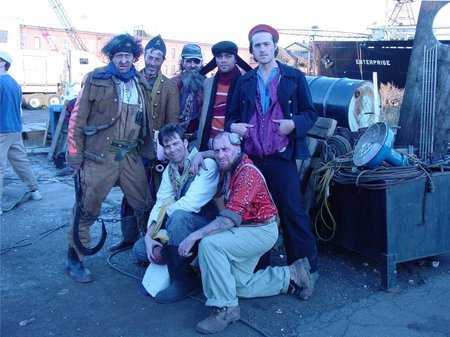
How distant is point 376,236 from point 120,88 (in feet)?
8.14

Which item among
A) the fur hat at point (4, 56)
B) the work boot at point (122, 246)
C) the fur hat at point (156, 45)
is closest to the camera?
the fur hat at point (156, 45)

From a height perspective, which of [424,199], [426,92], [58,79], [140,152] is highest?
[58,79]

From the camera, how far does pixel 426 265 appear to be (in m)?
4.55

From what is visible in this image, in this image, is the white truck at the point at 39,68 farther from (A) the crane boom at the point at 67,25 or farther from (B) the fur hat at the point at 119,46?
(B) the fur hat at the point at 119,46

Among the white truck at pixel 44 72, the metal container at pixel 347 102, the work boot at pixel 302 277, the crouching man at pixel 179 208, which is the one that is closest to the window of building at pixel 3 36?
the white truck at pixel 44 72

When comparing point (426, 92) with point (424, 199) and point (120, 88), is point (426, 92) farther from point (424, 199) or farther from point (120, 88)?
point (120, 88)

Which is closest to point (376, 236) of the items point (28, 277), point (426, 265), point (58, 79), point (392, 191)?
point (392, 191)

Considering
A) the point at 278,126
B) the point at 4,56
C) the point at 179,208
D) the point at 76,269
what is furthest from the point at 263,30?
the point at 4,56

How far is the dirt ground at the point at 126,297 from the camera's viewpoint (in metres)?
3.46

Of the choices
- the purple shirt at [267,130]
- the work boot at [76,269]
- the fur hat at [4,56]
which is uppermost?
the fur hat at [4,56]

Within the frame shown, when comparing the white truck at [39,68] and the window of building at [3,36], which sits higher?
the window of building at [3,36]

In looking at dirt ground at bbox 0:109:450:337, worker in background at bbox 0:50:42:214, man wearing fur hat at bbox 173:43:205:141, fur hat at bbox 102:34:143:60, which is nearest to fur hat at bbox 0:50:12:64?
worker in background at bbox 0:50:42:214

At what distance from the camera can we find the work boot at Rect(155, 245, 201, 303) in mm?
3764

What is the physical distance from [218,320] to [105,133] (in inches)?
72.3
